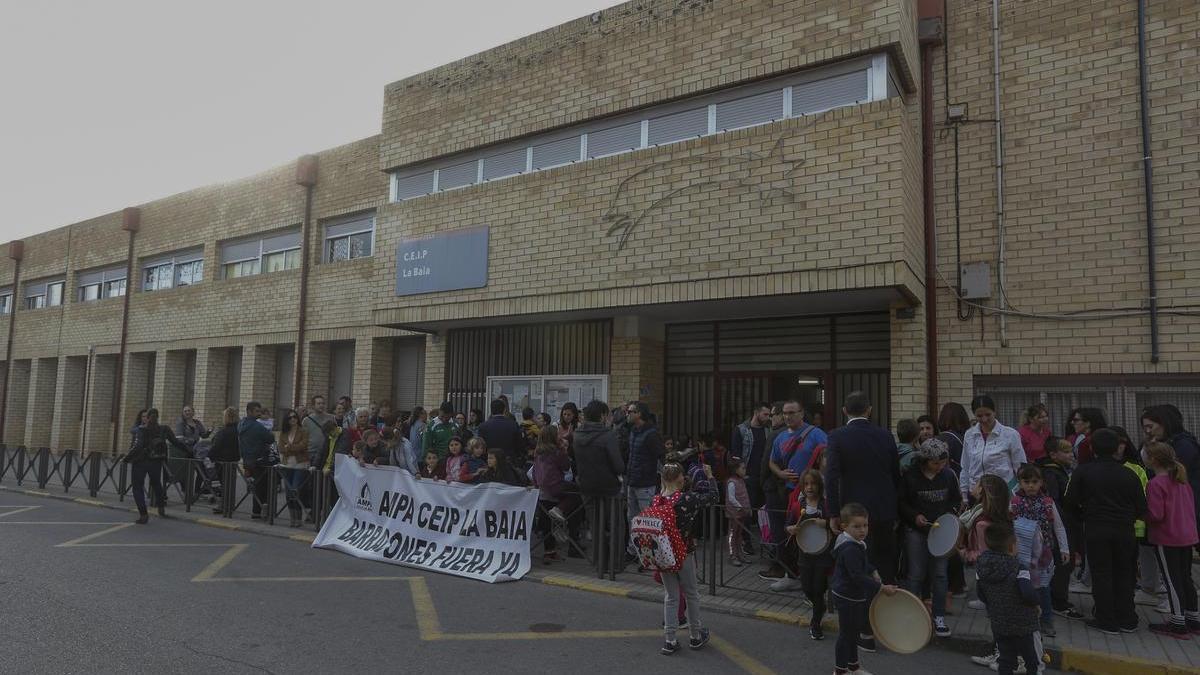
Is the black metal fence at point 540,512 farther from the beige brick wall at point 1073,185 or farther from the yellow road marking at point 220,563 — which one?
the beige brick wall at point 1073,185

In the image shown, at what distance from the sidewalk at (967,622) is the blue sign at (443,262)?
4511mm

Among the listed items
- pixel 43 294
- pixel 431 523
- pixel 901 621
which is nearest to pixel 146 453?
pixel 431 523

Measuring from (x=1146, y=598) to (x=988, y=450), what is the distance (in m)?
2.16

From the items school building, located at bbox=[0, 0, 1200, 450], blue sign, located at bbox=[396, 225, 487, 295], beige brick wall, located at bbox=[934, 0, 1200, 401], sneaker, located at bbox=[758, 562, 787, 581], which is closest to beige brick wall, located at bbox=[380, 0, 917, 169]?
school building, located at bbox=[0, 0, 1200, 450]

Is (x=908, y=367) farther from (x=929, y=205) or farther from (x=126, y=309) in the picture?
(x=126, y=309)

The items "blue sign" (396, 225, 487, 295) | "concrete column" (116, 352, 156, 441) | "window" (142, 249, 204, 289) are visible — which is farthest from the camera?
"concrete column" (116, 352, 156, 441)

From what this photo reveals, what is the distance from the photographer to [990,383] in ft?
29.6

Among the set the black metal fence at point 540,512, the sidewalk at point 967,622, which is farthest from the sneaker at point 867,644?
the black metal fence at point 540,512

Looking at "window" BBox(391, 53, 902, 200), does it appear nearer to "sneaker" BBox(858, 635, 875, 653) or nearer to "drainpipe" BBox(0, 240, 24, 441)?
"sneaker" BBox(858, 635, 875, 653)

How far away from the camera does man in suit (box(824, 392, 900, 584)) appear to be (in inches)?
215

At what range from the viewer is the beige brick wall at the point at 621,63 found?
29.2ft

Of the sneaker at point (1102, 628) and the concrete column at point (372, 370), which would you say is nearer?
the sneaker at point (1102, 628)

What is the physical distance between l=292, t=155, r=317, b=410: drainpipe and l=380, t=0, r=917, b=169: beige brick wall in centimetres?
363

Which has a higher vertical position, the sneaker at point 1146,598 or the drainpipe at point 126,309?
the drainpipe at point 126,309
